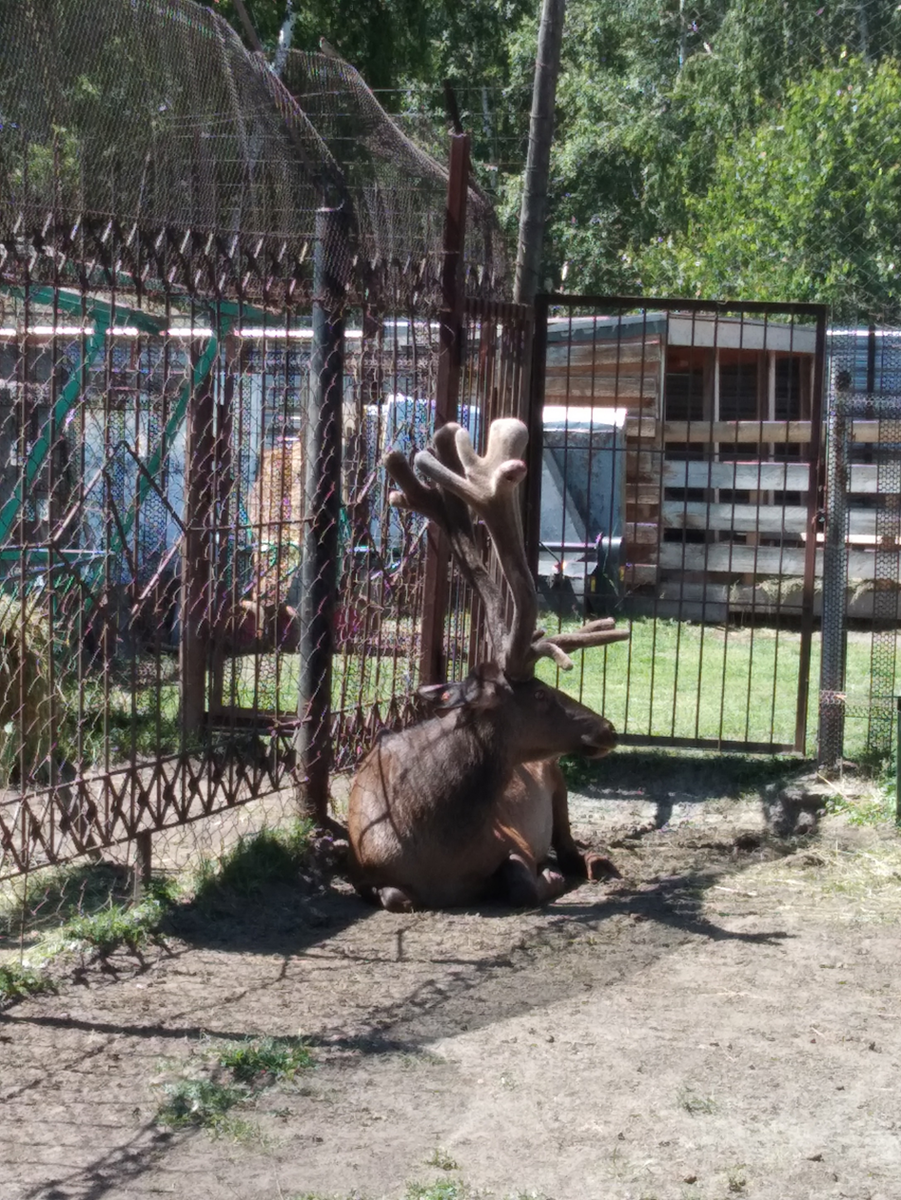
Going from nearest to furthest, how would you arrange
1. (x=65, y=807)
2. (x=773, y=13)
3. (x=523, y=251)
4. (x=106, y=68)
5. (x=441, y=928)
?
(x=65, y=807)
(x=441, y=928)
(x=106, y=68)
(x=523, y=251)
(x=773, y=13)

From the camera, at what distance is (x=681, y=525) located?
1430cm

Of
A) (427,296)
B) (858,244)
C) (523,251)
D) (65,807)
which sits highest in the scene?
(858,244)

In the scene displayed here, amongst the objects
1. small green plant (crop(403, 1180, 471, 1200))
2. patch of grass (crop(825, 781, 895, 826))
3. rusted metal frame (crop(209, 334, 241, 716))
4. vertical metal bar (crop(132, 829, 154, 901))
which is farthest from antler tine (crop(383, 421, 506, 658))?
small green plant (crop(403, 1180, 471, 1200))

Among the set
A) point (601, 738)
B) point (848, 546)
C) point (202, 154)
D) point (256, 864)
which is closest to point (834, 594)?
point (848, 546)

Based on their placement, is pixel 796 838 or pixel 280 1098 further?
pixel 796 838

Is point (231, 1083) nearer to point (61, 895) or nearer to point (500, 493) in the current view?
point (61, 895)

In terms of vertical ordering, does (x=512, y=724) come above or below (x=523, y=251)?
below

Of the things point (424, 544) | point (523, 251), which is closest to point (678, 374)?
point (523, 251)

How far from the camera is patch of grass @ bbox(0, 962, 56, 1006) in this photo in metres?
5.01

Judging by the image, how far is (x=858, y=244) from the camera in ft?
61.1

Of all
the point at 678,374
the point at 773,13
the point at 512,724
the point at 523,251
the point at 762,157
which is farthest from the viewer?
the point at 773,13

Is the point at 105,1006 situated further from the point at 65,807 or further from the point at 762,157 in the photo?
the point at 762,157

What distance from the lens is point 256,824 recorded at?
7.04 m

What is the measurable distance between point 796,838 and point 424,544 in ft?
7.61
